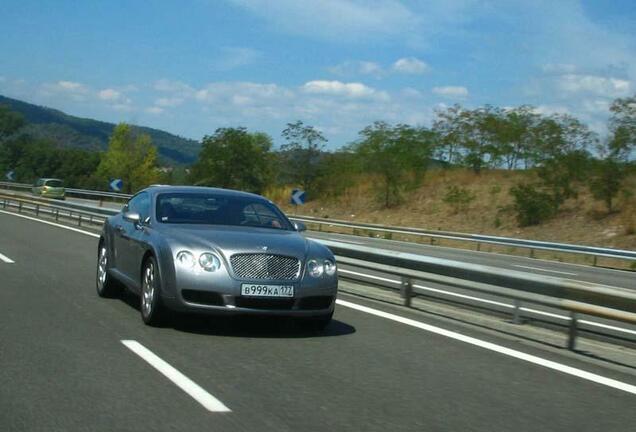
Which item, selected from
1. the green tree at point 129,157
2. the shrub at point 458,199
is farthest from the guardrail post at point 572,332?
the green tree at point 129,157

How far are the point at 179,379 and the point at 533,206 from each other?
34.2 meters

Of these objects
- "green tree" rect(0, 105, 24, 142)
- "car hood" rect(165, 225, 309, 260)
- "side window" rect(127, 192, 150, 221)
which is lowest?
"car hood" rect(165, 225, 309, 260)

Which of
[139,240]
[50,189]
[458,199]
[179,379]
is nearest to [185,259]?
[139,240]

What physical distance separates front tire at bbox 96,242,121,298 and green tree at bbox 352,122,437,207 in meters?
38.0

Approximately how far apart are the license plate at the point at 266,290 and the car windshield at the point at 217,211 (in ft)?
4.73

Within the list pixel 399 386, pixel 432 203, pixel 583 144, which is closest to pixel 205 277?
pixel 399 386

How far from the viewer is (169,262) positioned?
8609 millimetres

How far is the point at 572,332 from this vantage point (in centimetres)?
862

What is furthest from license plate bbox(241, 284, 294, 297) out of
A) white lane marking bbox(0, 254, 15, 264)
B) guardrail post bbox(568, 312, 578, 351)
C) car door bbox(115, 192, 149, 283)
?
white lane marking bbox(0, 254, 15, 264)

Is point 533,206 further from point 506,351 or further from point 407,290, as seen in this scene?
point 506,351

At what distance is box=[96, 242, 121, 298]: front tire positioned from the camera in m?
11.1

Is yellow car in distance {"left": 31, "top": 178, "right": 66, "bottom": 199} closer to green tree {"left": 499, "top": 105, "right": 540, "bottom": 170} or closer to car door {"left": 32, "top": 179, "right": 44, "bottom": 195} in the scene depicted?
car door {"left": 32, "top": 179, "right": 44, "bottom": 195}

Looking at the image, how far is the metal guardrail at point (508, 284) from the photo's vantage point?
8.30m

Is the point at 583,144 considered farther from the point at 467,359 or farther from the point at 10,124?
the point at 10,124
